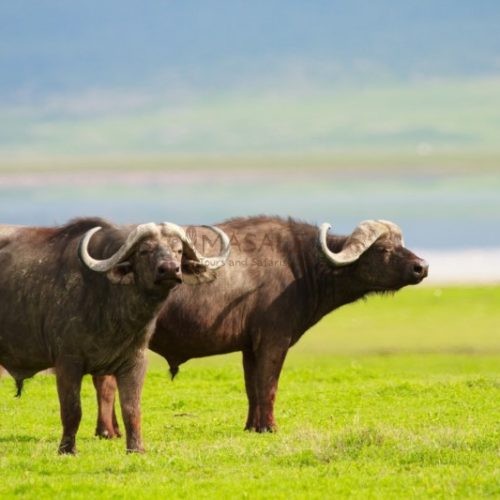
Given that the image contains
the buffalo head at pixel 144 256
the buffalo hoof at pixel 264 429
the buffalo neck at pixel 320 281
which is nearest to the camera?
the buffalo head at pixel 144 256

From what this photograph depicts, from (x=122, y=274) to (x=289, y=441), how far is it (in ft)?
7.17

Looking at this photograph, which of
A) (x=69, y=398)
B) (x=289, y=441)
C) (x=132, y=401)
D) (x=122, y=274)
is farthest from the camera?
(x=289, y=441)

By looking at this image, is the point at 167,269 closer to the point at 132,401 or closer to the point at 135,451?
the point at 132,401

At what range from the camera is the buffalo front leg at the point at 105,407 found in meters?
15.4

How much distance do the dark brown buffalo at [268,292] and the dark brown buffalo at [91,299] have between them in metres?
1.89

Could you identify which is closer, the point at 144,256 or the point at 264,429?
the point at 144,256

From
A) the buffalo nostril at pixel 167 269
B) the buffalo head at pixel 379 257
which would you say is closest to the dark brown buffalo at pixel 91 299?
the buffalo nostril at pixel 167 269

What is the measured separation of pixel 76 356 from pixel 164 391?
6.83 m

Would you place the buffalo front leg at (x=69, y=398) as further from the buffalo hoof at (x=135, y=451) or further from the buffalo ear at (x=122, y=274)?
the buffalo ear at (x=122, y=274)

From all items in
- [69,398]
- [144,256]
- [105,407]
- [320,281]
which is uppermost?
[144,256]

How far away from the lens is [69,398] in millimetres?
13320

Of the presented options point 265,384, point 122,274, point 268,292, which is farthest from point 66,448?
point 268,292

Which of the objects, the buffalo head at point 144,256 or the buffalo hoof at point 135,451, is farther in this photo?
the buffalo hoof at point 135,451

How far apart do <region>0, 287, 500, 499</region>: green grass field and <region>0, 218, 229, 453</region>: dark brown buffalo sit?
2.39ft
